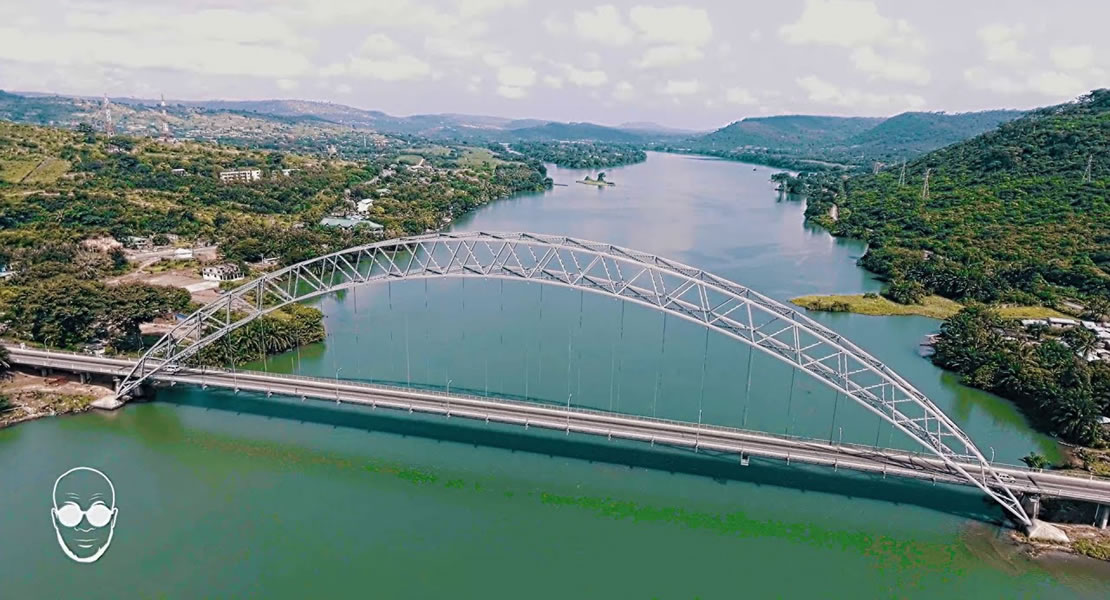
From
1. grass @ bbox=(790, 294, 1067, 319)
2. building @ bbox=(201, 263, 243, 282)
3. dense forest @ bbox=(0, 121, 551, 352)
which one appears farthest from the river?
building @ bbox=(201, 263, 243, 282)

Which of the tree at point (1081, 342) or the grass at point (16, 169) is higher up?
the grass at point (16, 169)

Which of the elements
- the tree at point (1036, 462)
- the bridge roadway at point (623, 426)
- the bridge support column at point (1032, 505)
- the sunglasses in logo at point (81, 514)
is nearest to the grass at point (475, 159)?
the bridge roadway at point (623, 426)

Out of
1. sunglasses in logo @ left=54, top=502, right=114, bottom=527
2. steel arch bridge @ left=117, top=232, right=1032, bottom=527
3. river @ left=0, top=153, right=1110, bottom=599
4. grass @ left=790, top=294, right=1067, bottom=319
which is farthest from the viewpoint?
grass @ left=790, top=294, right=1067, bottom=319

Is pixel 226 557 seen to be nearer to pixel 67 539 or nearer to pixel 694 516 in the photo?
pixel 67 539

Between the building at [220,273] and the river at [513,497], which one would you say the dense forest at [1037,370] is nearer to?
the river at [513,497]

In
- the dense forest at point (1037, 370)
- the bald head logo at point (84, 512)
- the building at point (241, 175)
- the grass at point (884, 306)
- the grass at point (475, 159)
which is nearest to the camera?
the bald head logo at point (84, 512)

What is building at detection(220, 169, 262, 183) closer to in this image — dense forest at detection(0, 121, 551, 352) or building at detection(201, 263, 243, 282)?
dense forest at detection(0, 121, 551, 352)
